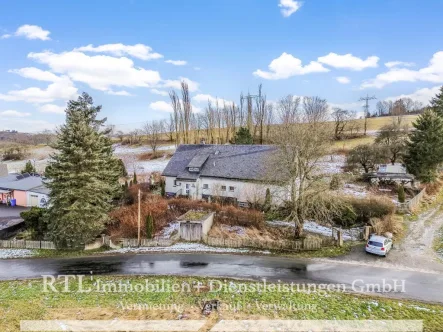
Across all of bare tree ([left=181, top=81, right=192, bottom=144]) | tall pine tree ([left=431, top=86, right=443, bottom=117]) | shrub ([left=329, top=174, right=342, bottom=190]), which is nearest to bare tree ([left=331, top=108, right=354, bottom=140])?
tall pine tree ([left=431, top=86, right=443, bottom=117])

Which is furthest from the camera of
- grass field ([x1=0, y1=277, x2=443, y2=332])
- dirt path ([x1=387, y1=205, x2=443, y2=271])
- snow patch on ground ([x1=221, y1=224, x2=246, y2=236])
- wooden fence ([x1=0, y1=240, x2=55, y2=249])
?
snow patch on ground ([x1=221, y1=224, x2=246, y2=236])

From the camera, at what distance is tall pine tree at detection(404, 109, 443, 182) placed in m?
36.5

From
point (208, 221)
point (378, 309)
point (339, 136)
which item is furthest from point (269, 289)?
point (339, 136)

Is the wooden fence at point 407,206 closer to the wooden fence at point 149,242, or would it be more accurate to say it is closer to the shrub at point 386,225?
the shrub at point 386,225

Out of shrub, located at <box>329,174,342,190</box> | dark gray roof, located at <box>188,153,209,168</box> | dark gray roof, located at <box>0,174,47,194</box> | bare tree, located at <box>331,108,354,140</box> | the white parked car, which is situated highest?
bare tree, located at <box>331,108,354,140</box>

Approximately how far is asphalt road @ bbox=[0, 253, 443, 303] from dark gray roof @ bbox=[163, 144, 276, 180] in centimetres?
1319

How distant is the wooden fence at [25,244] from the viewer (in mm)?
25219

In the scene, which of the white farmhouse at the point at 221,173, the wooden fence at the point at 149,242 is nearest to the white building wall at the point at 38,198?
the white farmhouse at the point at 221,173

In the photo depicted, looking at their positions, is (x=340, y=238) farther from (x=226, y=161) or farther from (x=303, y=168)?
(x=226, y=161)

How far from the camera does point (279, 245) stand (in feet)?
75.5

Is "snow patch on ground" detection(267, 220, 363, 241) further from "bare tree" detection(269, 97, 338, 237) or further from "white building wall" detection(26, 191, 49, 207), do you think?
"white building wall" detection(26, 191, 49, 207)

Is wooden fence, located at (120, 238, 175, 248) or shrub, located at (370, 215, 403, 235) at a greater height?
shrub, located at (370, 215, 403, 235)

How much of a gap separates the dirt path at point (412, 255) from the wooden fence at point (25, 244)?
75.0 feet

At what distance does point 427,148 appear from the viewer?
1433 inches
